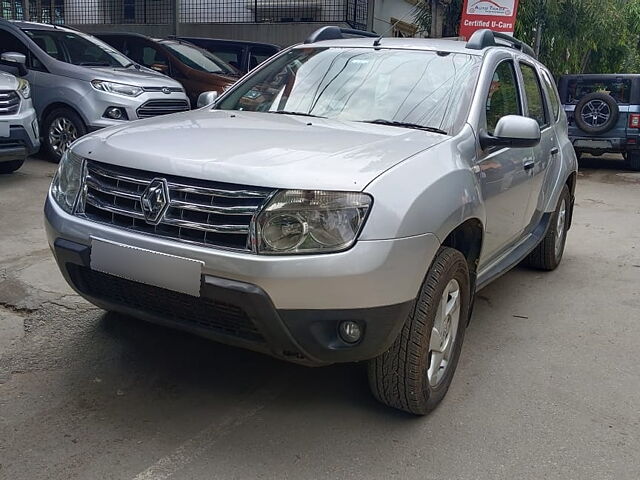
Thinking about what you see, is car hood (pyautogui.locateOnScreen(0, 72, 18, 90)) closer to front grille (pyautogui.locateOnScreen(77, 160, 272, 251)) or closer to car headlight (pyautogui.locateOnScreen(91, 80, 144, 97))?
car headlight (pyautogui.locateOnScreen(91, 80, 144, 97))

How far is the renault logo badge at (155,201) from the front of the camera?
2875 millimetres

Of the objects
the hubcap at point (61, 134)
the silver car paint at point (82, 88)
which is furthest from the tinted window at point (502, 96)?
the hubcap at point (61, 134)

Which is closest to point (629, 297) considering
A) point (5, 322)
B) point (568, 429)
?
point (568, 429)

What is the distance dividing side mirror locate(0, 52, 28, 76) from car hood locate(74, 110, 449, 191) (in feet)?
19.0

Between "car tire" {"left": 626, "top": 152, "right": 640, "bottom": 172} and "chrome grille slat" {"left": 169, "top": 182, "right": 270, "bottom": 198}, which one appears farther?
"car tire" {"left": 626, "top": 152, "right": 640, "bottom": 172}

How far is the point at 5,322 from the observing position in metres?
4.16

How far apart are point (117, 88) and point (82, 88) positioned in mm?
414

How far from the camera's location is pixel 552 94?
561cm

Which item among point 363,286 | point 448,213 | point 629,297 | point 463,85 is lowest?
point 629,297

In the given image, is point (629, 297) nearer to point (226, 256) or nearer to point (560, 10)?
point (226, 256)

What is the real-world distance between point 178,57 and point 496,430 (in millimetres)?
9616

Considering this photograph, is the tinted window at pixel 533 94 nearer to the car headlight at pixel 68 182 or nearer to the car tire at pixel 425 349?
the car tire at pixel 425 349

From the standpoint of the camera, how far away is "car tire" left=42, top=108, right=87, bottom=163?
347 inches

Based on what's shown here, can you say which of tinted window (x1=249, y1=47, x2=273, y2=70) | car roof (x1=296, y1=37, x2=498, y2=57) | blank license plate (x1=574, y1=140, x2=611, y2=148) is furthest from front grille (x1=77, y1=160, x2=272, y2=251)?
blank license plate (x1=574, y1=140, x2=611, y2=148)
